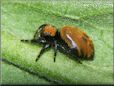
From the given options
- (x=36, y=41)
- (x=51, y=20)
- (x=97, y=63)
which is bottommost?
(x=97, y=63)

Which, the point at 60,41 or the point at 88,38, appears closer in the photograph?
the point at 88,38

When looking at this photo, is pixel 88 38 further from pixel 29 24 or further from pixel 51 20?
pixel 29 24

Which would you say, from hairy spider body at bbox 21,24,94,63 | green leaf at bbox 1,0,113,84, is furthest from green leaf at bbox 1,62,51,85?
hairy spider body at bbox 21,24,94,63

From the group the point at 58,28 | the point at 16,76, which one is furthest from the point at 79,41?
the point at 16,76

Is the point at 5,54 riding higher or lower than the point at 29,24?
lower

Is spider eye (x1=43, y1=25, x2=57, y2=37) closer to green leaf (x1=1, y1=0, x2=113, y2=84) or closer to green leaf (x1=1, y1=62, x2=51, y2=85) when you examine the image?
green leaf (x1=1, y1=0, x2=113, y2=84)

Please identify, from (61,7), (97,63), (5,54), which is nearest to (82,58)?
(97,63)

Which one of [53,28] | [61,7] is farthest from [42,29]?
[61,7]
